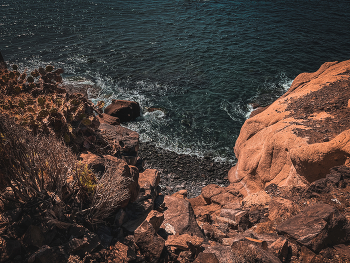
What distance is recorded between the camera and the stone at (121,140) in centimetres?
989

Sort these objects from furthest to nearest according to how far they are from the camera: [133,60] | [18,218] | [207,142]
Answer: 1. [133,60]
2. [207,142]
3. [18,218]

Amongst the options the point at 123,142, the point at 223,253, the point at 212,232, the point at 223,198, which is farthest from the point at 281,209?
the point at 123,142

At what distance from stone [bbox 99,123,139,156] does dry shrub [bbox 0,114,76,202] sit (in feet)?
12.9

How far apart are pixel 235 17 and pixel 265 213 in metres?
34.7

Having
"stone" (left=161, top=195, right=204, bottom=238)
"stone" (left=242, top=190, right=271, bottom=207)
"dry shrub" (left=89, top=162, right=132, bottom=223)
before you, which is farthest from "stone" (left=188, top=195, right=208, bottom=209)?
"dry shrub" (left=89, top=162, right=132, bottom=223)

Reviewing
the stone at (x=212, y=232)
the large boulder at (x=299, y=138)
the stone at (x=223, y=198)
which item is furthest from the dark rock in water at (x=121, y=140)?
the large boulder at (x=299, y=138)

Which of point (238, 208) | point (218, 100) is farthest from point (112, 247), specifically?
point (218, 100)

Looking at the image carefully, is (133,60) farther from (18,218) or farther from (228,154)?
(18,218)

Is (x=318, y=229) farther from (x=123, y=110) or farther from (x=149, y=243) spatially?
(x=123, y=110)

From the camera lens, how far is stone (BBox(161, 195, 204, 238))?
27.7ft

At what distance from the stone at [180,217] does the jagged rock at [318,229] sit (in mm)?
2831

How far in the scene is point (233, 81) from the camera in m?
24.3

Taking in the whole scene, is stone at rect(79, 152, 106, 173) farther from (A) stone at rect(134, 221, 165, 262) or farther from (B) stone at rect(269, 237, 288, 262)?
(B) stone at rect(269, 237, 288, 262)

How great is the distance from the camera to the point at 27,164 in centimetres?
549
